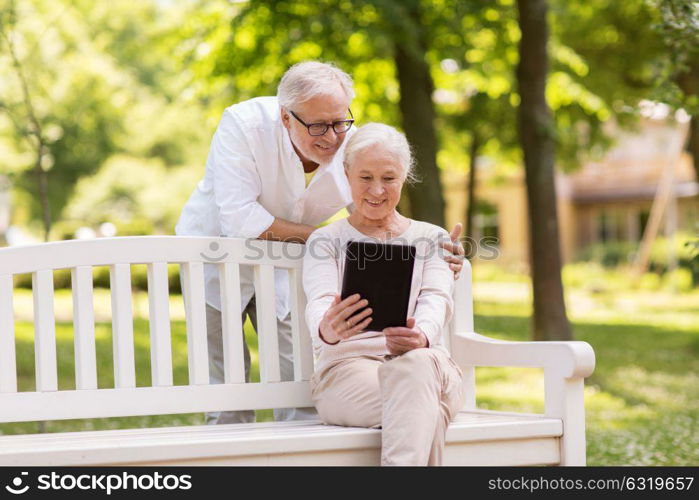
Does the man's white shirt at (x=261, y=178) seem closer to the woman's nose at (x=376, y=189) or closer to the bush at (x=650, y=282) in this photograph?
the woman's nose at (x=376, y=189)

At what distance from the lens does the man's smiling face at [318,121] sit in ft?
12.5

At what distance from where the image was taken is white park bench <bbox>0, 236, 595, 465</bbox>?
333cm

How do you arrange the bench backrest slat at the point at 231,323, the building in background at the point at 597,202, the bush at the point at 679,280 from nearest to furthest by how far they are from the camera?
the bench backrest slat at the point at 231,323, the bush at the point at 679,280, the building in background at the point at 597,202

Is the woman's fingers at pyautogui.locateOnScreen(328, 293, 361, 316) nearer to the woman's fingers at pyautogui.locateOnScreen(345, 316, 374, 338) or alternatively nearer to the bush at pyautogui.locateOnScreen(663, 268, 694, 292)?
the woman's fingers at pyautogui.locateOnScreen(345, 316, 374, 338)

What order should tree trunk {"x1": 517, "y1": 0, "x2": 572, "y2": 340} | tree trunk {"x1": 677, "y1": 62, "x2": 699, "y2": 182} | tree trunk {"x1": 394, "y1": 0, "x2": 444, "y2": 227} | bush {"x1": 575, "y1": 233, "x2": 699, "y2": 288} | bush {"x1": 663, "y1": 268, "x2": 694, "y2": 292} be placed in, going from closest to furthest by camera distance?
tree trunk {"x1": 517, "y1": 0, "x2": 572, "y2": 340} < tree trunk {"x1": 394, "y1": 0, "x2": 444, "y2": 227} < tree trunk {"x1": 677, "y1": 62, "x2": 699, "y2": 182} < bush {"x1": 663, "y1": 268, "x2": 694, "y2": 292} < bush {"x1": 575, "y1": 233, "x2": 699, "y2": 288}

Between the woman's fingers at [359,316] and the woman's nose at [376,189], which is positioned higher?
the woman's nose at [376,189]

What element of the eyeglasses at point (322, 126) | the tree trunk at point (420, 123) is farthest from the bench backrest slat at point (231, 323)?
the tree trunk at point (420, 123)

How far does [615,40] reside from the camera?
17688mm

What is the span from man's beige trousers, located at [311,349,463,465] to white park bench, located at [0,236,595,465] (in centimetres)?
12

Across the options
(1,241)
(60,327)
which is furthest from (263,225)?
(1,241)

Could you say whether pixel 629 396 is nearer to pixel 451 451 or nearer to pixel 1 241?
pixel 451 451

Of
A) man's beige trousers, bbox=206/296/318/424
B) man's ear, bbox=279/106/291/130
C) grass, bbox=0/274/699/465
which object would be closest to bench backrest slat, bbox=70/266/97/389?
man's beige trousers, bbox=206/296/318/424

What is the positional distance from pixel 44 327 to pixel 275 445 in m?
1.10

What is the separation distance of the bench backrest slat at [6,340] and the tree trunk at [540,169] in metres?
6.98
